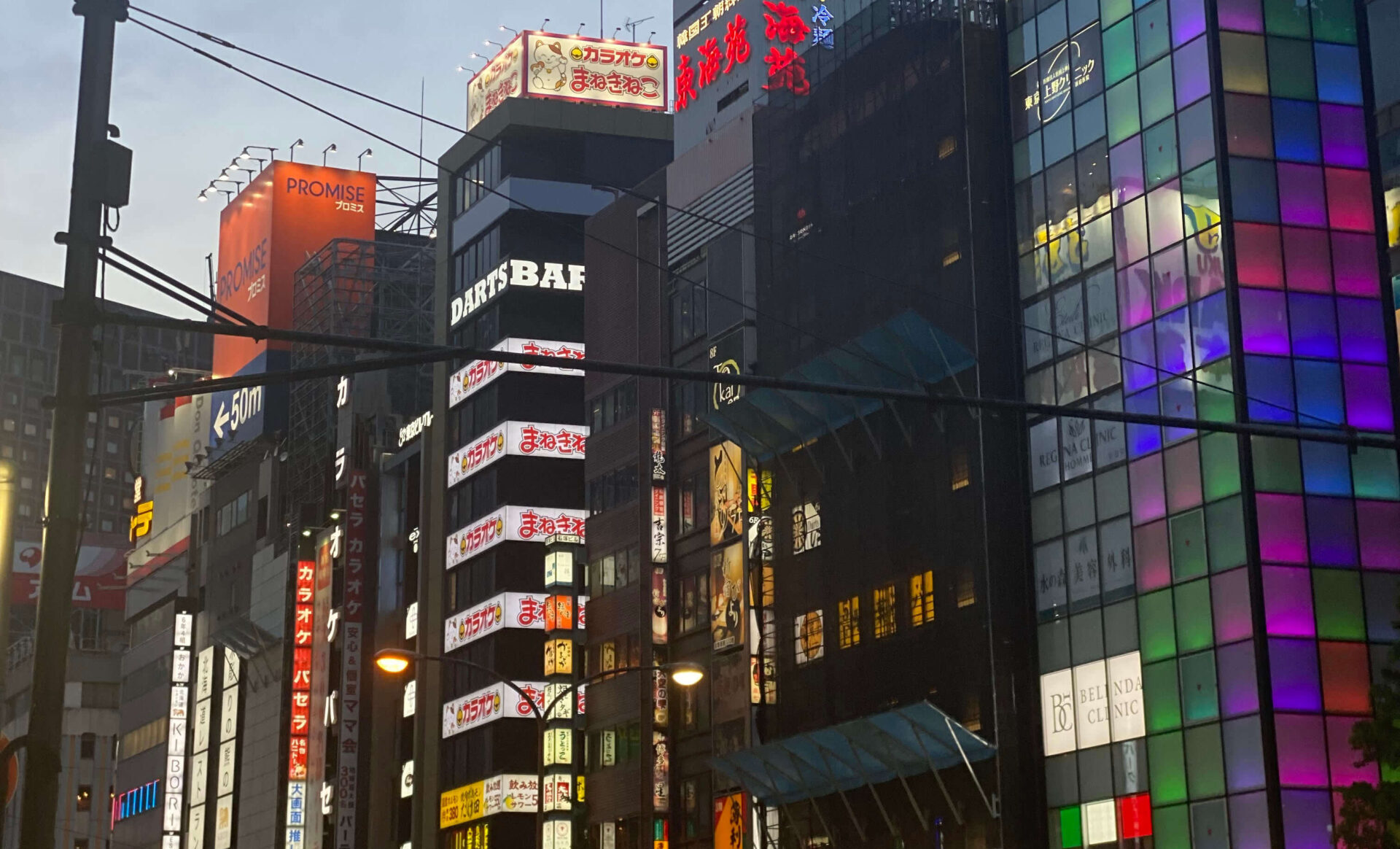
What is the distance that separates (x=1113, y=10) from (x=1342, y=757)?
21409 mm

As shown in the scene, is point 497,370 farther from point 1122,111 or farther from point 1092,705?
point 1092,705

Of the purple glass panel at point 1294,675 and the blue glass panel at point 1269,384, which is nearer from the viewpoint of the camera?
the purple glass panel at point 1294,675

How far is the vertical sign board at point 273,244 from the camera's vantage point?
133250 millimetres

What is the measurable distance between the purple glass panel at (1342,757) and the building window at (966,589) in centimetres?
1195

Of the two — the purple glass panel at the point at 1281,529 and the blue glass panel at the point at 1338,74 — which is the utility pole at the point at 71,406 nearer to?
the purple glass panel at the point at 1281,529

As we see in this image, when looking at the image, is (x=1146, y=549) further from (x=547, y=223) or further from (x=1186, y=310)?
(x=547, y=223)

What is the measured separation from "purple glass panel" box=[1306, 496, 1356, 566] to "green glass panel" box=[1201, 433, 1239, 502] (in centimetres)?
201

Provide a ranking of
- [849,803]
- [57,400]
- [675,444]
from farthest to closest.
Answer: [675,444]
[849,803]
[57,400]

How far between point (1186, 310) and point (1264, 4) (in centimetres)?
859

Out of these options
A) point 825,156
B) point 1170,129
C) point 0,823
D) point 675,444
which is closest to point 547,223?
point 675,444

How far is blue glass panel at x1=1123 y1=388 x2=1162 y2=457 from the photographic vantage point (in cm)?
5344

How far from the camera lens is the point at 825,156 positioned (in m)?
69.2

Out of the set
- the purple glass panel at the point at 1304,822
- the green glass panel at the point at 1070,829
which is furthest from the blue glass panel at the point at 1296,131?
the green glass panel at the point at 1070,829

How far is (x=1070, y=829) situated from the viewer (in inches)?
2178
